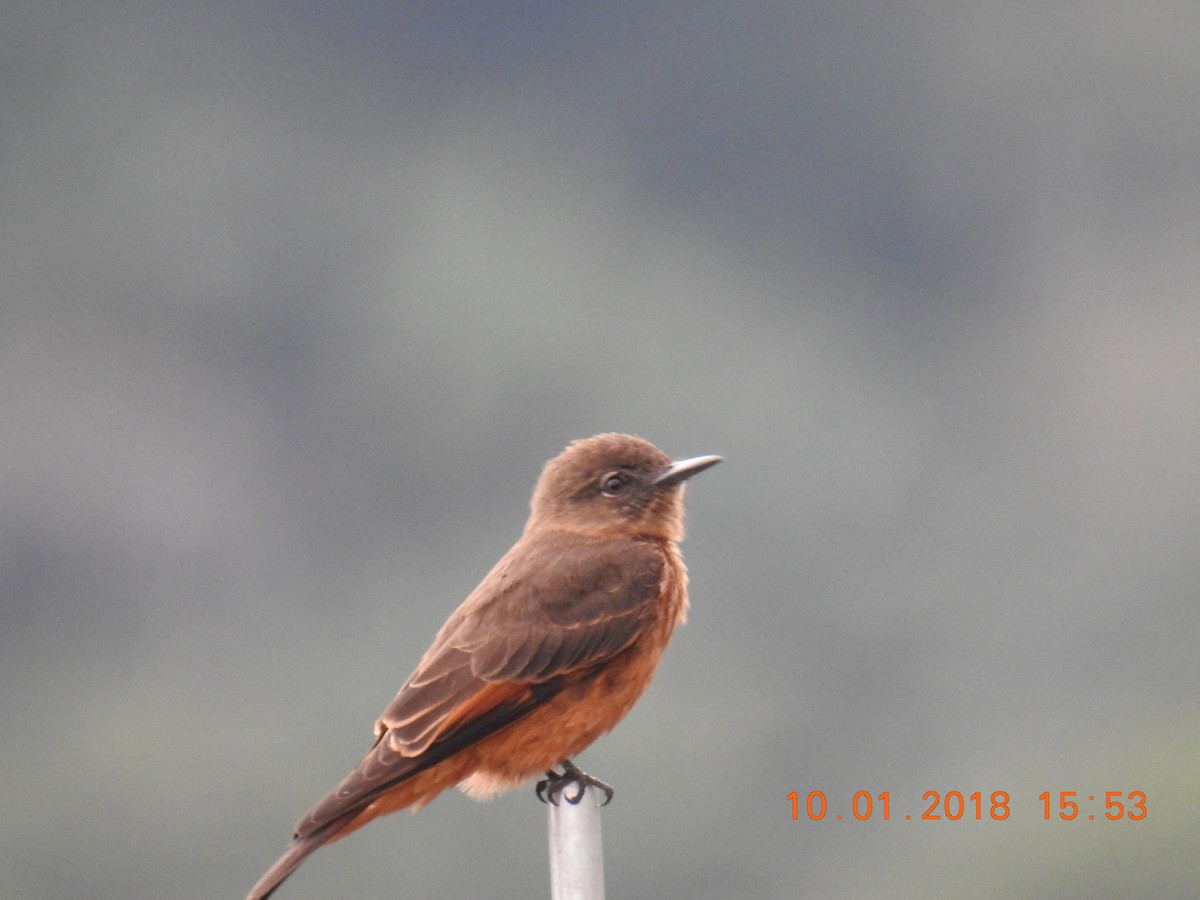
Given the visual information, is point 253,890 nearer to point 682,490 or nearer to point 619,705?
point 619,705

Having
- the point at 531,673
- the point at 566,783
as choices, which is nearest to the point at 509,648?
the point at 531,673

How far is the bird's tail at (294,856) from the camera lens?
16.5 ft

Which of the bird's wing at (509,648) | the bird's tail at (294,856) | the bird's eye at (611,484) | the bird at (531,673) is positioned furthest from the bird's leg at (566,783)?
the bird's eye at (611,484)

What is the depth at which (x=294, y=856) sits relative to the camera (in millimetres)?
5250

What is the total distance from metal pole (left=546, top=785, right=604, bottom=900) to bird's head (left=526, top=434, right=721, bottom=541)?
1.87 meters

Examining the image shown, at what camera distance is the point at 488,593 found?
20.9ft

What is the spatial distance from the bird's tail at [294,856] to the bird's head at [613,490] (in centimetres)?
205

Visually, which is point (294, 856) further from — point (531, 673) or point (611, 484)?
point (611, 484)

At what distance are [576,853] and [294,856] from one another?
0.96 m

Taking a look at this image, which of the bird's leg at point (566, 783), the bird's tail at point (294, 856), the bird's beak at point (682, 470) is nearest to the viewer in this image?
the bird's tail at point (294, 856)

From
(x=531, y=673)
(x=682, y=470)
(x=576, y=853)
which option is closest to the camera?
(x=576, y=853)

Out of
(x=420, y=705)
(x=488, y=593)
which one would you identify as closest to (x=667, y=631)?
(x=488, y=593)

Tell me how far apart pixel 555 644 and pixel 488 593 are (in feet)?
1.19

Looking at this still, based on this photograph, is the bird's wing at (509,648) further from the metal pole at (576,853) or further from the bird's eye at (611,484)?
the metal pole at (576,853)
